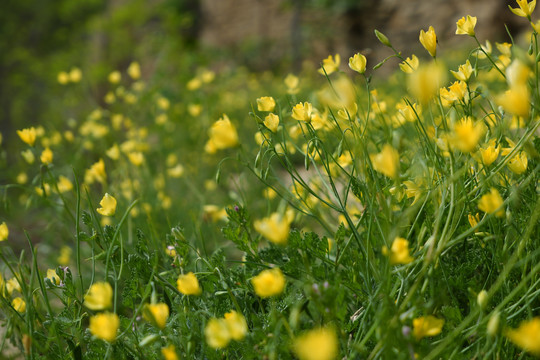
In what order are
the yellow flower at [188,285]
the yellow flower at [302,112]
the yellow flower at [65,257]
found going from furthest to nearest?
the yellow flower at [65,257], the yellow flower at [302,112], the yellow flower at [188,285]

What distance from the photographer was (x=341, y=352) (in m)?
0.83

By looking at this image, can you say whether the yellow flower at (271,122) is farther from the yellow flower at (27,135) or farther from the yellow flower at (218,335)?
the yellow flower at (27,135)

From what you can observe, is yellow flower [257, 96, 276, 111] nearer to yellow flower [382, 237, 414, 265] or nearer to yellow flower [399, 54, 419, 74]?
yellow flower [399, 54, 419, 74]

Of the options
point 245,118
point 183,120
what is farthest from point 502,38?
point 183,120

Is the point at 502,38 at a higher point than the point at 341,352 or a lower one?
lower

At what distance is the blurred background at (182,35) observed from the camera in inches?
282

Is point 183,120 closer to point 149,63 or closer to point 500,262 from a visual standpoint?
point 500,262

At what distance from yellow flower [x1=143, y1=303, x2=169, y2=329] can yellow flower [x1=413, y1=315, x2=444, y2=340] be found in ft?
1.32

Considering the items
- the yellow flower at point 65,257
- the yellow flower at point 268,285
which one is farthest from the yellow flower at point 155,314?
the yellow flower at point 65,257

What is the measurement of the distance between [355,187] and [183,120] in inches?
115

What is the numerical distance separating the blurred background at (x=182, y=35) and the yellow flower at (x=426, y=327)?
20.6 feet

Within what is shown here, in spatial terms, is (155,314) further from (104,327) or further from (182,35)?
(182,35)

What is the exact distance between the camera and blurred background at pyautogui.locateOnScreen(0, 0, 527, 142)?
715 cm

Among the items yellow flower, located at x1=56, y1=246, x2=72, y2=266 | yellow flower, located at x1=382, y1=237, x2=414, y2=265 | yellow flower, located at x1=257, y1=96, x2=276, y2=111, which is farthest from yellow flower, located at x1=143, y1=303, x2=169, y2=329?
yellow flower, located at x1=56, y1=246, x2=72, y2=266
